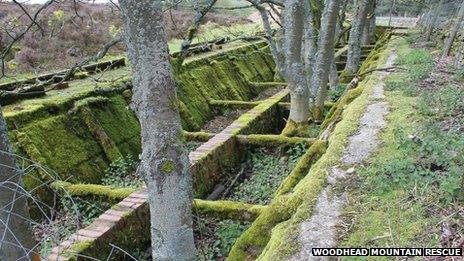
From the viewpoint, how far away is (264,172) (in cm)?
741

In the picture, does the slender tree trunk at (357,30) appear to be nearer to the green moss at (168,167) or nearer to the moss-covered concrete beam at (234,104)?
the moss-covered concrete beam at (234,104)

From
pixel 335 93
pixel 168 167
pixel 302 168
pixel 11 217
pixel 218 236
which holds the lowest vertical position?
pixel 218 236

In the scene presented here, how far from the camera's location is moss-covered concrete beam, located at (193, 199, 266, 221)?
17.3ft

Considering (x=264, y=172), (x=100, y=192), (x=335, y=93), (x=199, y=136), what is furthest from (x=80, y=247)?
(x=335, y=93)

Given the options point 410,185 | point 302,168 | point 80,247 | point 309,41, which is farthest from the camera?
point 309,41

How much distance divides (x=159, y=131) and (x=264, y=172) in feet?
14.1

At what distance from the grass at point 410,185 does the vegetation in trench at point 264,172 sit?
243 centimetres

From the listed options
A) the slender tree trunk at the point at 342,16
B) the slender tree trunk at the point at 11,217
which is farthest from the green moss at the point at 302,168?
the slender tree trunk at the point at 342,16

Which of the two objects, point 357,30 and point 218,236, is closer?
point 218,236

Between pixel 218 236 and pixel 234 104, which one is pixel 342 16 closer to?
pixel 234 104

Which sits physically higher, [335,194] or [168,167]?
[168,167]

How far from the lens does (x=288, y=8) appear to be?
739 cm

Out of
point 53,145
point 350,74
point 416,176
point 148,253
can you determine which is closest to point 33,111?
point 53,145

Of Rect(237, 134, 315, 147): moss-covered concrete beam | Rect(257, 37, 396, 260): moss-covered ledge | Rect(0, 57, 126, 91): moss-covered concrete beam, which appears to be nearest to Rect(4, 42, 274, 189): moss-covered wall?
A: Rect(0, 57, 126, 91): moss-covered concrete beam
